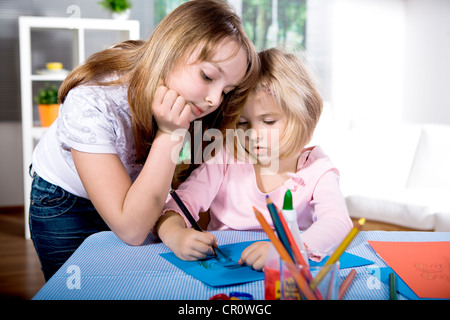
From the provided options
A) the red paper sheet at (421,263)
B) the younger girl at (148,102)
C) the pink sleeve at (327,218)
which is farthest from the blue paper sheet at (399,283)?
the younger girl at (148,102)

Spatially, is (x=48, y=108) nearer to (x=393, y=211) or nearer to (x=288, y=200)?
(x=393, y=211)

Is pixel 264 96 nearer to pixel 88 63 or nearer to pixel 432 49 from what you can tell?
pixel 88 63

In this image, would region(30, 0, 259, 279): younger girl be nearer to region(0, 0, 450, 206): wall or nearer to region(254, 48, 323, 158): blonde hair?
region(254, 48, 323, 158): blonde hair

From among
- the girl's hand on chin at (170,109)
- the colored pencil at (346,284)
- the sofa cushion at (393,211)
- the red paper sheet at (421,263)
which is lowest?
the sofa cushion at (393,211)

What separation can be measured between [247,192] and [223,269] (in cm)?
44

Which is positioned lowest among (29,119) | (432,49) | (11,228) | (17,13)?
(11,228)

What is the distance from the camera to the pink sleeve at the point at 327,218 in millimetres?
848

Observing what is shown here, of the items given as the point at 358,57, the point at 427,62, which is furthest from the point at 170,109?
the point at 358,57

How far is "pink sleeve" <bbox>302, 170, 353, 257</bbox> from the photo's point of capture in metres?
0.85

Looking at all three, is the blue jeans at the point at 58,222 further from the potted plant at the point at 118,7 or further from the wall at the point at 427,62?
the wall at the point at 427,62

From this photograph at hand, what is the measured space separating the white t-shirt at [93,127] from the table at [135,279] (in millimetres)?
187
